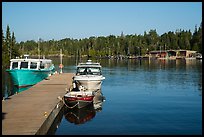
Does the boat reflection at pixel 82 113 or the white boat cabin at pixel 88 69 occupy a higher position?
the white boat cabin at pixel 88 69

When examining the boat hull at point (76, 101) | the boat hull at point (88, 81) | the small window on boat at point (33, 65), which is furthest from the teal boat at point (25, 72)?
the boat hull at point (76, 101)

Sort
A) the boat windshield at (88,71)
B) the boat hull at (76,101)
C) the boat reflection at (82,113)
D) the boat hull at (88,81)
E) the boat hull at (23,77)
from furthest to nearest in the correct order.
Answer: the boat hull at (23,77) < the boat windshield at (88,71) < the boat hull at (88,81) < the boat hull at (76,101) < the boat reflection at (82,113)

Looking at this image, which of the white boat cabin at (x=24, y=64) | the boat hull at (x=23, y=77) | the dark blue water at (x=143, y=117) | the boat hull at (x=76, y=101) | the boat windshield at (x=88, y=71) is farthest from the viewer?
the white boat cabin at (x=24, y=64)

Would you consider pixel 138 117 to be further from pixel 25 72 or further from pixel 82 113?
pixel 25 72

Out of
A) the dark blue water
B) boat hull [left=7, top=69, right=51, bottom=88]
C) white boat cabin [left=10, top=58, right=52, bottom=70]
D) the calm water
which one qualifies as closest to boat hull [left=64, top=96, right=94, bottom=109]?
the calm water

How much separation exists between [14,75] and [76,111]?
18.6m

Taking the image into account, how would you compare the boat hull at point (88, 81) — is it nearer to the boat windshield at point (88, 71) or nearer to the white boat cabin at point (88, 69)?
the boat windshield at point (88, 71)

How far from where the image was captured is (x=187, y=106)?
89.2 ft

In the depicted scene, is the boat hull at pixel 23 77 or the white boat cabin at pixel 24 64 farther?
the white boat cabin at pixel 24 64

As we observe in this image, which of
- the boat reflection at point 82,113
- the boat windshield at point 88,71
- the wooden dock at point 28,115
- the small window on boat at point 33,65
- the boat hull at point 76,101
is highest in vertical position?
the small window on boat at point 33,65

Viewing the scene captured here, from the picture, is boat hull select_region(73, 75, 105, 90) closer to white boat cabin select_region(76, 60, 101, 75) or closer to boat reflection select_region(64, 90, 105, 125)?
white boat cabin select_region(76, 60, 101, 75)

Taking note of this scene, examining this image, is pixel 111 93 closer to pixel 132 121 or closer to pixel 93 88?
pixel 93 88

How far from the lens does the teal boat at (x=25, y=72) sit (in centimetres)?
4091

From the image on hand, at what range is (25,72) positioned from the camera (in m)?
41.2
